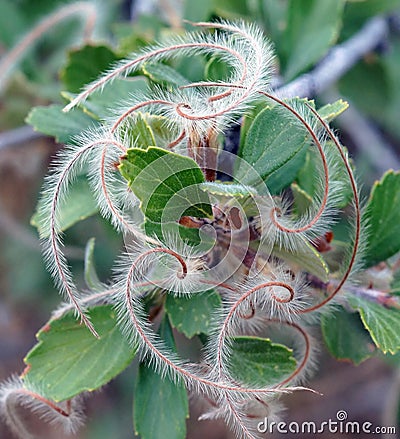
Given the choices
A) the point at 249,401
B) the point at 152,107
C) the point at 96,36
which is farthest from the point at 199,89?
the point at 96,36

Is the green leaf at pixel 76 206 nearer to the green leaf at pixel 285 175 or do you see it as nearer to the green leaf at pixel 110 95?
the green leaf at pixel 110 95

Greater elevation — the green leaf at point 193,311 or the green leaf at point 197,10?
the green leaf at point 197,10

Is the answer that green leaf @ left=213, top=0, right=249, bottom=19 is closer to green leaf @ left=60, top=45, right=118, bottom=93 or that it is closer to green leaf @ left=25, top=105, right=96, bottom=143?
green leaf @ left=60, top=45, right=118, bottom=93

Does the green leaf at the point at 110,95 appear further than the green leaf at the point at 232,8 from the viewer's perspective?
No

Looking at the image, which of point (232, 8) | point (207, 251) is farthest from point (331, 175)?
point (232, 8)

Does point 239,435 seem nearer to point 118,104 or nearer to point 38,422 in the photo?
point 118,104

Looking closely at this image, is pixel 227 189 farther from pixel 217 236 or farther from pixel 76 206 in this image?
pixel 76 206

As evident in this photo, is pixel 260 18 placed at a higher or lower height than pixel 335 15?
higher

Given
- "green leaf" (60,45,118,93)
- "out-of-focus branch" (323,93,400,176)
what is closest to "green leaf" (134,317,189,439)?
"green leaf" (60,45,118,93)

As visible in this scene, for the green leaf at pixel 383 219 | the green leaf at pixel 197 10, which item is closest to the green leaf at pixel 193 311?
the green leaf at pixel 383 219
